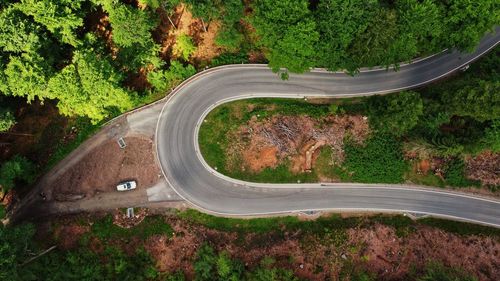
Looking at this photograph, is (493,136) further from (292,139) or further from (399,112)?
(292,139)

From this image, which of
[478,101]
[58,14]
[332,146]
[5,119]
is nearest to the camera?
[58,14]

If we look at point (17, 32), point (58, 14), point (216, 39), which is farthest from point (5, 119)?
point (216, 39)

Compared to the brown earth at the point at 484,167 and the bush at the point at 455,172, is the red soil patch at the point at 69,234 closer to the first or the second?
the bush at the point at 455,172

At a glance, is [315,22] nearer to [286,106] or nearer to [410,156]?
[286,106]

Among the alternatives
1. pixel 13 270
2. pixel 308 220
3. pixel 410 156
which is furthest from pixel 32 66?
pixel 410 156

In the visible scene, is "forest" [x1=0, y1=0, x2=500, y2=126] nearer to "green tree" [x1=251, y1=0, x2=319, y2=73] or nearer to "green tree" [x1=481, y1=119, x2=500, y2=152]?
"green tree" [x1=251, y1=0, x2=319, y2=73]

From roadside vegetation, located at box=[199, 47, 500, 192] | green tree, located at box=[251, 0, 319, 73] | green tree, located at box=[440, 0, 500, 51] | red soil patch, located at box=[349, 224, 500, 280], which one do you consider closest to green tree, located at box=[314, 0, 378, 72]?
green tree, located at box=[251, 0, 319, 73]
